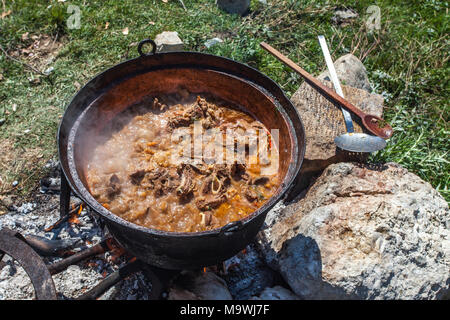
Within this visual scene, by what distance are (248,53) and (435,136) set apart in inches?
119

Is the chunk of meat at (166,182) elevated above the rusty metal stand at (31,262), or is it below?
above

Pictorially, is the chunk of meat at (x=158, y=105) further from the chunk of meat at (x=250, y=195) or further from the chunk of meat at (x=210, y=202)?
the chunk of meat at (x=250, y=195)

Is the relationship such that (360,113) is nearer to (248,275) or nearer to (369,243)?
(369,243)

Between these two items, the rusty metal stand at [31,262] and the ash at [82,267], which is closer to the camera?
the rusty metal stand at [31,262]

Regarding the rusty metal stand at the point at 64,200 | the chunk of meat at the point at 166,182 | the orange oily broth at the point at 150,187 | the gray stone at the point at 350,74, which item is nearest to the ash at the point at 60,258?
the rusty metal stand at the point at 64,200

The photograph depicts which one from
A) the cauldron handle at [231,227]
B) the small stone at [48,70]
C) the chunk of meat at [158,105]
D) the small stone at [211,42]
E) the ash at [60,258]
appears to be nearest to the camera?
the cauldron handle at [231,227]

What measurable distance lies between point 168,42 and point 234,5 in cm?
178

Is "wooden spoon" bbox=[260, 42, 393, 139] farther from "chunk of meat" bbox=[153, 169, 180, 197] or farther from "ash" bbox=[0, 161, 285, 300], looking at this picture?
"chunk of meat" bbox=[153, 169, 180, 197]

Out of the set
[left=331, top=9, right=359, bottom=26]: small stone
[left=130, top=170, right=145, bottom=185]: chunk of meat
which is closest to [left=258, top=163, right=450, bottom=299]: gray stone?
[left=130, top=170, right=145, bottom=185]: chunk of meat

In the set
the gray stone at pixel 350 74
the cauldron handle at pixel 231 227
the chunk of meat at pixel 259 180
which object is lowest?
the cauldron handle at pixel 231 227

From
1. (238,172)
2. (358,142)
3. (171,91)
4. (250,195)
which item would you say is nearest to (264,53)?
(171,91)

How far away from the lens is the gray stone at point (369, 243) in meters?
2.79

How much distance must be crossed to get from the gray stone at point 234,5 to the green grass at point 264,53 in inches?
5.9

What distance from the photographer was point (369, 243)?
9.48 feet
